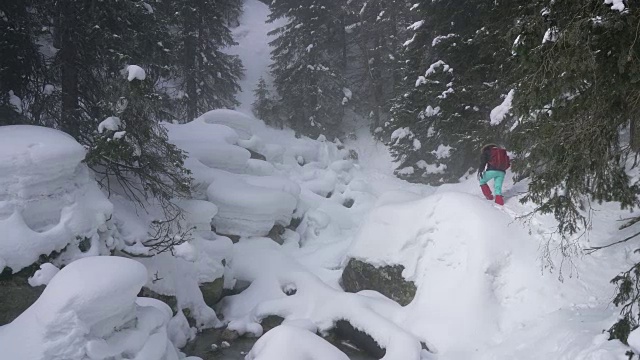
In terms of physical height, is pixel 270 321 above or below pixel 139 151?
below

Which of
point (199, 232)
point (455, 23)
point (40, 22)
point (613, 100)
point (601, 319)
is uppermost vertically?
point (455, 23)

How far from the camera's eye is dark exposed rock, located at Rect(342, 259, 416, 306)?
32.0 ft

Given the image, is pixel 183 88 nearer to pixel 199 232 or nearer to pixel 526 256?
pixel 199 232

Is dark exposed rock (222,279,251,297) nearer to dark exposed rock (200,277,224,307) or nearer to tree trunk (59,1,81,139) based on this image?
dark exposed rock (200,277,224,307)

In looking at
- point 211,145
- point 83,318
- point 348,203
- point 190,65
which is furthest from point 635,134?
point 190,65

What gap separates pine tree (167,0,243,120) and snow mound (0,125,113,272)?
43.1ft

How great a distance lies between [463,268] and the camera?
29.1ft

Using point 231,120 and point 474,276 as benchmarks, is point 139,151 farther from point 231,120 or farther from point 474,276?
point 231,120

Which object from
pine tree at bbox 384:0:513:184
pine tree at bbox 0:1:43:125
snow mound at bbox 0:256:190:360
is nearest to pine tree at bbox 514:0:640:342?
pine tree at bbox 384:0:513:184

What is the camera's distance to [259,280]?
37.1 feet

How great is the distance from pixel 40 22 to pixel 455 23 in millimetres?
10171

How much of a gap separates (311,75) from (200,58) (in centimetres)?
576

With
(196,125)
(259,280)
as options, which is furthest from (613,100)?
(196,125)

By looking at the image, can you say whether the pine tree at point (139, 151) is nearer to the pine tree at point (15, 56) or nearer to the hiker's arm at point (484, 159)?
the pine tree at point (15, 56)
